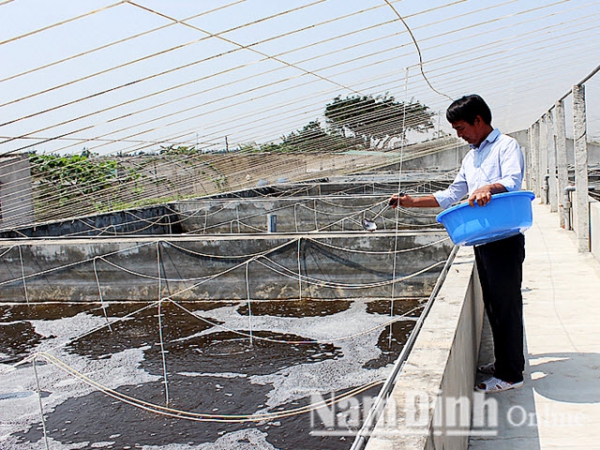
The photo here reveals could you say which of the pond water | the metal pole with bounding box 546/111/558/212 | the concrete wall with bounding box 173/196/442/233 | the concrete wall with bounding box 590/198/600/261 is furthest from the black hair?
the concrete wall with bounding box 173/196/442/233

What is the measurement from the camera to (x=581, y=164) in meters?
7.18

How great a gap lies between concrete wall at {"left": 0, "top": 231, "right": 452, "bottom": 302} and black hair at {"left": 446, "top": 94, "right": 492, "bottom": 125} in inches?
201

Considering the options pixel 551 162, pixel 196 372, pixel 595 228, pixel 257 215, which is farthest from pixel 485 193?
pixel 257 215

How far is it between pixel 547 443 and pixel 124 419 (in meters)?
3.59

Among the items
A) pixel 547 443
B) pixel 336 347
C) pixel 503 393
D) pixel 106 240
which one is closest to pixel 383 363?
pixel 336 347

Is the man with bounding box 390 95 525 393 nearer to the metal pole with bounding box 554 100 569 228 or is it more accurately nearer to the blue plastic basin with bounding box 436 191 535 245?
the blue plastic basin with bounding box 436 191 535 245

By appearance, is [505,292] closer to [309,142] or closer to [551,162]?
[551,162]

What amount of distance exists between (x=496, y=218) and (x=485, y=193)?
5.0 inches

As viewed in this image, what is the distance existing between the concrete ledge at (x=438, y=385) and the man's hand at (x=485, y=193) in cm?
60

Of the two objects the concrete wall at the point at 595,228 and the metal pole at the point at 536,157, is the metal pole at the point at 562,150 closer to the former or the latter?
the concrete wall at the point at 595,228

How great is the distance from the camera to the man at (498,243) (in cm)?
277

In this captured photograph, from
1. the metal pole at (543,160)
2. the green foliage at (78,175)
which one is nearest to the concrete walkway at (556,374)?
the green foliage at (78,175)

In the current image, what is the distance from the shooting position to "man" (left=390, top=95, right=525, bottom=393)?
2.77 m

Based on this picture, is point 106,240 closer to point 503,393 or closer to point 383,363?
point 383,363
